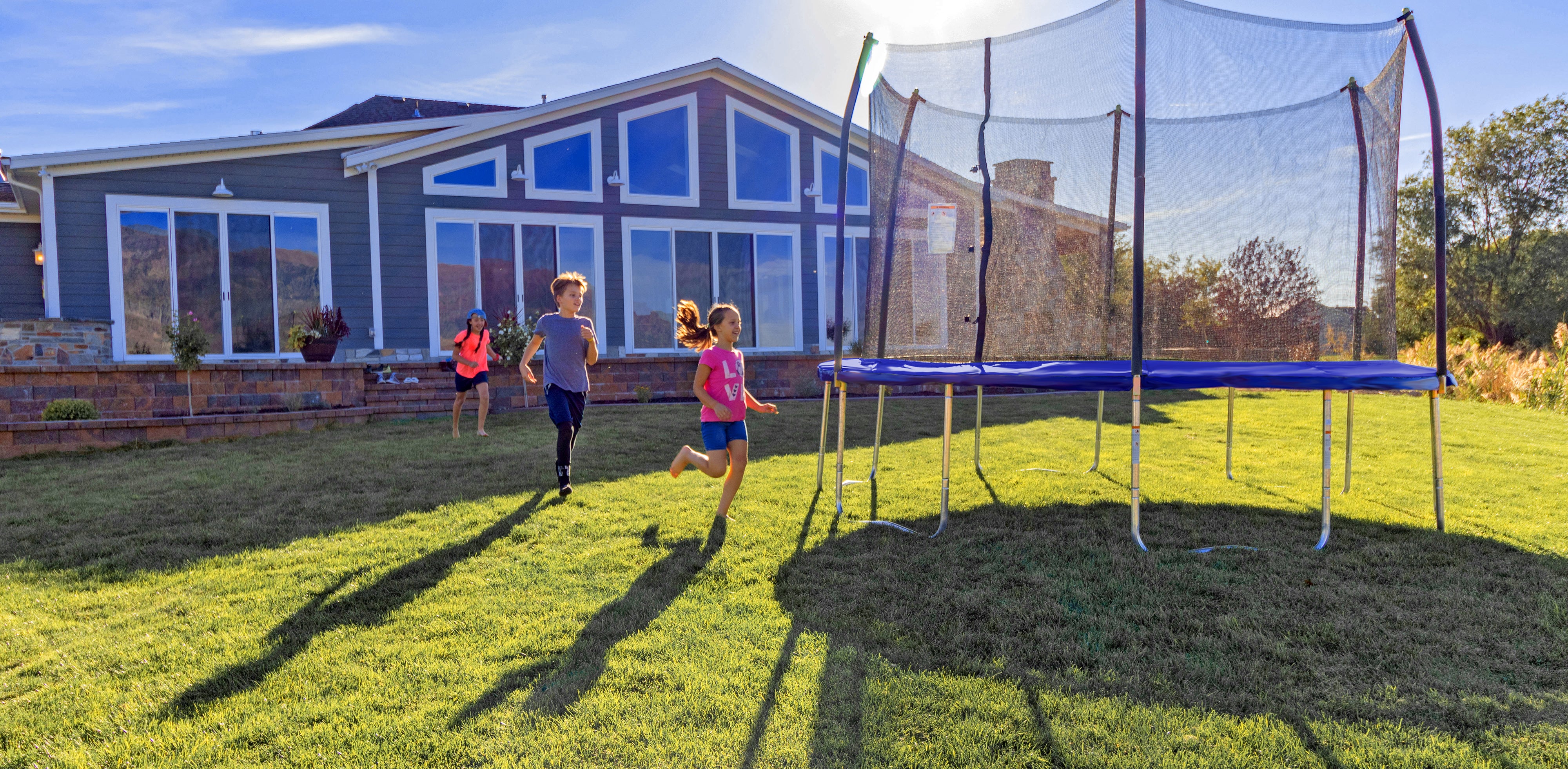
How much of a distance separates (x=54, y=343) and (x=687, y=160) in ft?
32.8

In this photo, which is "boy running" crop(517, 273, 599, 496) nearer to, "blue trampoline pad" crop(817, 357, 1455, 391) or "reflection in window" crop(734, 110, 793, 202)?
"blue trampoline pad" crop(817, 357, 1455, 391)

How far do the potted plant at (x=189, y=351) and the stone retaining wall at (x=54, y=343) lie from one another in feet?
3.74

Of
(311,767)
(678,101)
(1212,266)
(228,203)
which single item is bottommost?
(311,767)

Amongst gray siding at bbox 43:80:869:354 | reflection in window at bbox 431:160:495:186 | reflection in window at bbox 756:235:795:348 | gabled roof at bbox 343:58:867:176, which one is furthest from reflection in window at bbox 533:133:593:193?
reflection in window at bbox 756:235:795:348

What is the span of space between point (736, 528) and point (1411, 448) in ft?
23.8

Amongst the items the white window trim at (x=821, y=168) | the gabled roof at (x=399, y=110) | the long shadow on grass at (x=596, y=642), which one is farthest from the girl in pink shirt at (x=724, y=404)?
the gabled roof at (x=399, y=110)

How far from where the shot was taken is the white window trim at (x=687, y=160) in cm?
1427

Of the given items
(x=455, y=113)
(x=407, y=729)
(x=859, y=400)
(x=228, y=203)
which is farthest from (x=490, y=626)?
(x=455, y=113)

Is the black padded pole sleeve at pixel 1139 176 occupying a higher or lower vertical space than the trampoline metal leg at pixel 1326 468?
higher

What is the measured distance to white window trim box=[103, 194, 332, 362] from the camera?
457 inches

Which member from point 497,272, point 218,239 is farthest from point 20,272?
point 497,272

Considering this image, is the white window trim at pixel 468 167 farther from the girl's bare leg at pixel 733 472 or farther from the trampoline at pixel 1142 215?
the girl's bare leg at pixel 733 472

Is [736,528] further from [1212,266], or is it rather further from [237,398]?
[237,398]

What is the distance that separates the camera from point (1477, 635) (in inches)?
116
